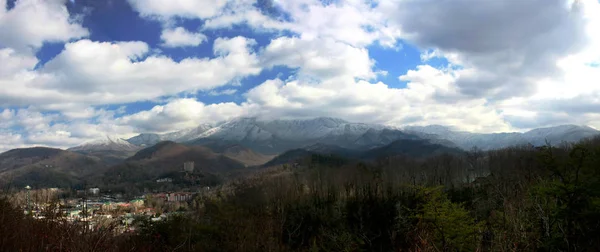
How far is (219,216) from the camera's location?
2684 cm

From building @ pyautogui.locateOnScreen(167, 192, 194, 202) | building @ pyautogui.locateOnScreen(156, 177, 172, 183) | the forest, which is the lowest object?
building @ pyautogui.locateOnScreen(167, 192, 194, 202)

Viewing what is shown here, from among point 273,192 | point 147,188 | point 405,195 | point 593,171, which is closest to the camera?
point 593,171

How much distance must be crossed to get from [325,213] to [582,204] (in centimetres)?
3421

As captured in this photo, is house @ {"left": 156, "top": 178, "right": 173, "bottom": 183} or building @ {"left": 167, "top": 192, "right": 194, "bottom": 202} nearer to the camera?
building @ {"left": 167, "top": 192, "right": 194, "bottom": 202}

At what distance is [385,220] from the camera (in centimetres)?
3944

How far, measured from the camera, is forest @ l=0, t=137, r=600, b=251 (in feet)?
31.2

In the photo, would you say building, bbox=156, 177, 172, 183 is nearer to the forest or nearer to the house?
the house

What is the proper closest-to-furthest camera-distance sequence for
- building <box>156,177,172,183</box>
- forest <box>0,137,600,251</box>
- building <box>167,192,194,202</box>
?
forest <box>0,137,600,251</box> → building <box>167,192,194,202</box> → building <box>156,177,172,183</box>

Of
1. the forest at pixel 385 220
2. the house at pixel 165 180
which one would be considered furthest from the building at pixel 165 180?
the forest at pixel 385 220

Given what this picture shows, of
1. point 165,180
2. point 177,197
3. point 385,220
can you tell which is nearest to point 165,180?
point 165,180

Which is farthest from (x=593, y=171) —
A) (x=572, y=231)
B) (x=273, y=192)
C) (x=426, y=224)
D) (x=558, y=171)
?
(x=273, y=192)

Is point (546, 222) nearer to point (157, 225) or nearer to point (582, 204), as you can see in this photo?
point (582, 204)

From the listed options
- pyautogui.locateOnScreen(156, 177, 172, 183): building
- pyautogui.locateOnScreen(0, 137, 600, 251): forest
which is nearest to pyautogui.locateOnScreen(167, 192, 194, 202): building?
pyautogui.locateOnScreen(0, 137, 600, 251): forest

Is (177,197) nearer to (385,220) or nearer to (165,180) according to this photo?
(165,180)
